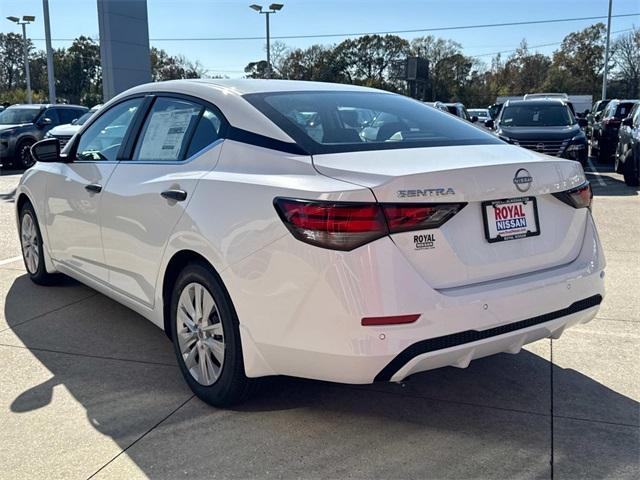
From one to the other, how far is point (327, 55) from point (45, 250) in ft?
248

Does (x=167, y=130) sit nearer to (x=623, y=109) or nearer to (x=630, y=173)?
(x=630, y=173)

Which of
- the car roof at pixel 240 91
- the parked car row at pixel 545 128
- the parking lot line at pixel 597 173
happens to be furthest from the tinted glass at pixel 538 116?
the car roof at pixel 240 91

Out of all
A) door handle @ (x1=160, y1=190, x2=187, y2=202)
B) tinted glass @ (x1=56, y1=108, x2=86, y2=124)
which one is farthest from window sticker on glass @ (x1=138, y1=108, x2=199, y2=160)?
tinted glass @ (x1=56, y1=108, x2=86, y2=124)

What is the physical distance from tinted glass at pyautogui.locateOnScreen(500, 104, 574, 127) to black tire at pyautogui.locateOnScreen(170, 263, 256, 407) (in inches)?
476

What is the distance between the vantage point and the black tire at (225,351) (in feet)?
9.86

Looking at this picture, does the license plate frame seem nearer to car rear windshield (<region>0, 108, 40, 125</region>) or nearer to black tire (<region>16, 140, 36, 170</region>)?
black tire (<region>16, 140, 36, 170</region>)

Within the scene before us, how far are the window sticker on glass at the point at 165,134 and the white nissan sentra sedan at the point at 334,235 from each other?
0.01 meters

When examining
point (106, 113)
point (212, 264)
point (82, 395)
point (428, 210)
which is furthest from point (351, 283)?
point (106, 113)

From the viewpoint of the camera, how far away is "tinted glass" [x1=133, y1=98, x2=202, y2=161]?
140 inches

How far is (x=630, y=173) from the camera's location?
1218cm

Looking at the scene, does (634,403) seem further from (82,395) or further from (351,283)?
(82,395)

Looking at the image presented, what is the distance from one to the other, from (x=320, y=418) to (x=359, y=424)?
0.65 ft

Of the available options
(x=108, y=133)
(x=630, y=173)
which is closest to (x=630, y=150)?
(x=630, y=173)

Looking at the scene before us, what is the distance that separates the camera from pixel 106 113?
177 inches
